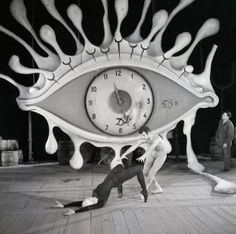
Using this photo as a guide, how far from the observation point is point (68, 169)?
580 cm

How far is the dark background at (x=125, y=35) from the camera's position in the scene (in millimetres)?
5508

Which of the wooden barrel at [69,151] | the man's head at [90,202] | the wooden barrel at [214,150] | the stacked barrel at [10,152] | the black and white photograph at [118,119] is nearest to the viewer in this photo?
the black and white photograph at [118,119]

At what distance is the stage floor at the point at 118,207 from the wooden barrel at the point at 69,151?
2.02ft

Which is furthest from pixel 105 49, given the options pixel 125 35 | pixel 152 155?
pixel 125 35

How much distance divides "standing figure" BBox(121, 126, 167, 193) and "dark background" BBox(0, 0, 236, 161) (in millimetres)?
2126

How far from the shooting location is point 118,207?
11.6 ft

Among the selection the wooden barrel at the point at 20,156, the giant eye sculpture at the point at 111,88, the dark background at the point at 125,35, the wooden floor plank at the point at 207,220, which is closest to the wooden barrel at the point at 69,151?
the dark background at the point at 125,35

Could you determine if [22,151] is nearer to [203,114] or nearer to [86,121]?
[86,121]

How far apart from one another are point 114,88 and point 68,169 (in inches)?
83.4

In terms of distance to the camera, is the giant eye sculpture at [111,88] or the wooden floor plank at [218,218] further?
the giant eye sculpture at [111,88]

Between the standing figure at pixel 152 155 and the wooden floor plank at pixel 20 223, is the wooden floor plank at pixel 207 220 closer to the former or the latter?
the standing figure at pixel 152 155

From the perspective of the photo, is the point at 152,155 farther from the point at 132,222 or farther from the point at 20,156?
the point at 20,156

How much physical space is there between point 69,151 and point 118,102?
2.22 m

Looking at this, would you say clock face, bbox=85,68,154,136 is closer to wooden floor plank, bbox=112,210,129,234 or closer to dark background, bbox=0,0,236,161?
wooden floor plank, bbox=112,210,129,234
